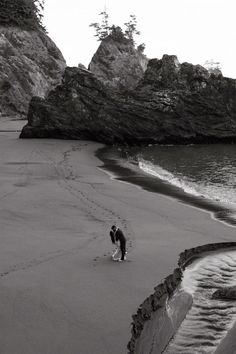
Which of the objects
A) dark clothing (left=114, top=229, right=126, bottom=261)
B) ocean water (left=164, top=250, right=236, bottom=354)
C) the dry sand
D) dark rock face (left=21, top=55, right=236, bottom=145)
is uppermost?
dark rock face (left=21, top=55, right=236, bottom=145)

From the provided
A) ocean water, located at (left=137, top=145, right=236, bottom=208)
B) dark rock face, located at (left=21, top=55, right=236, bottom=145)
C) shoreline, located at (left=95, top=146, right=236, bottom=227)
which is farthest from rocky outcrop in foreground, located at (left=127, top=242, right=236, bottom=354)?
dark rock face, located at (left=21, top=55, right=236, bottom=145)

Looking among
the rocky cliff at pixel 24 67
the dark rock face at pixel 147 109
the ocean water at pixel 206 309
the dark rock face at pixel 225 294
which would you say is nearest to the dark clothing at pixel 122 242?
the ocean water at pixel 206 309

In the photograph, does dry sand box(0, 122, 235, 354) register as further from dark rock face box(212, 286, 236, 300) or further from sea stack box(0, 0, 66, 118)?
sea stack box(0, 0, 66, 118)

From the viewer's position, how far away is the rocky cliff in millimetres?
60406

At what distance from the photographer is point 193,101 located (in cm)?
4794

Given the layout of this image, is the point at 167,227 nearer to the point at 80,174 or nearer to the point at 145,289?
the point at 145,289

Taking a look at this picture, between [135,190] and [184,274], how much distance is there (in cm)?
1007

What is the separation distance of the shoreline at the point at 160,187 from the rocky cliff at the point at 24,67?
3108 centimetres

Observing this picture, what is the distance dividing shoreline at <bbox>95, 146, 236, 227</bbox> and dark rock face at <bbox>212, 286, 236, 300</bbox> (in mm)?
6069

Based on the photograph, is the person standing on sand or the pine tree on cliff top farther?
the pine tree on cliff top

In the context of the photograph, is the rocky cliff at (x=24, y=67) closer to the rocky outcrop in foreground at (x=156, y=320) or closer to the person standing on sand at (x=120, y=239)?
the person standing on sand at (x=120, y=239)

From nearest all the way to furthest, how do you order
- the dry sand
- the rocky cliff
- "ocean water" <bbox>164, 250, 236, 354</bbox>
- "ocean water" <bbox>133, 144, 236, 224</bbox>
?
the dry sand → "ocean water" <bbox>164, 250, 236, 354</bbox> → "ocean water" <bbox>133, 144, 236, 224</bbox> → the rocky cliff

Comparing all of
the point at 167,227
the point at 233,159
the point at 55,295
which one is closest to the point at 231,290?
the point at 55,295

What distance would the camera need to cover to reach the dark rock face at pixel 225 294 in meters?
10.3
